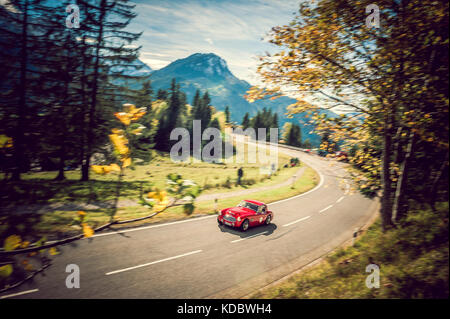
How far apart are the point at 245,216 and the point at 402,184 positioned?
7106 millimetres

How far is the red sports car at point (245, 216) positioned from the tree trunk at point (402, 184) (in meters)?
6.61

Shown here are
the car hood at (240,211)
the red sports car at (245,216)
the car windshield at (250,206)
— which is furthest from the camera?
the car windshield at (250,206)

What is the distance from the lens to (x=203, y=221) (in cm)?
1229

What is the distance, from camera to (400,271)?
13.0 ft

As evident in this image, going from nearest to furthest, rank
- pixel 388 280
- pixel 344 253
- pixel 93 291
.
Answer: pixel 388 280 → pixel 93 291 → pixel 344 253

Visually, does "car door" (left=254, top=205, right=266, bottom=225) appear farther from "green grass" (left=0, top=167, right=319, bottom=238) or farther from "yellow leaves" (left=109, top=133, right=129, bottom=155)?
"yellow leaves" (left=109, top=133, right=129, bottom=155)

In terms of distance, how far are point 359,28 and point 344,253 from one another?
8.36 m

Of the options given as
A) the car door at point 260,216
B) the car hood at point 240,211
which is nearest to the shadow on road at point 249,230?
the car door at point 260,216

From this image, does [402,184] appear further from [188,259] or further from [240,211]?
[188,259]

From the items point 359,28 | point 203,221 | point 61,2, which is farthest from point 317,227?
point 61,2

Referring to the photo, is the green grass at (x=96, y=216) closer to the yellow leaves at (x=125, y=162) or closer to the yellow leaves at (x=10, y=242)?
the yellow leaves at (x=10, y=242)

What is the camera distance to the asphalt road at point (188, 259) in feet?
20.6

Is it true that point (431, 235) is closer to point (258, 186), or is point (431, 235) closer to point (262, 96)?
point (262, 96)
